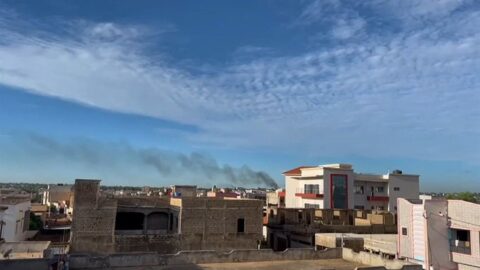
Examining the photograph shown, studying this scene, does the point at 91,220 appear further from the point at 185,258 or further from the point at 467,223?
the point at 467,223

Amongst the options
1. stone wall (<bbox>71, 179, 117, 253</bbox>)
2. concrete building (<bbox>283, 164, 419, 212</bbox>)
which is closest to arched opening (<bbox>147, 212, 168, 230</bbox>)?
stone wall (<bbox>71, 179, 117, 253</bbox>)

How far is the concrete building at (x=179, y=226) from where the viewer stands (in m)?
36.6

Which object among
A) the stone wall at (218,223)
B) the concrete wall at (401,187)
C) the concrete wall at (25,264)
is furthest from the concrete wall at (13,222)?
the concrete wall at (401,187)

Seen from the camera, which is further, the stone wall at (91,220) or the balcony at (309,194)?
the balcony at (309,194)

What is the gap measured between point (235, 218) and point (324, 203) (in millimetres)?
23072

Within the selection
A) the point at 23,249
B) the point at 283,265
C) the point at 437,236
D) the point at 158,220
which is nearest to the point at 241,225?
the point at 158,220

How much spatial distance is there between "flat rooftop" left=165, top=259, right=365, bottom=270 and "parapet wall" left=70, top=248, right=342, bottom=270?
44 cm

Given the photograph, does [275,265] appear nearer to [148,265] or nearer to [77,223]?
→ [148,265]

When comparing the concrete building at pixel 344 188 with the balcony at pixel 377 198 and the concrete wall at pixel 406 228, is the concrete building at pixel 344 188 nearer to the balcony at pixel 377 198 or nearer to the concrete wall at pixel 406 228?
the balcony at pixel 377 198

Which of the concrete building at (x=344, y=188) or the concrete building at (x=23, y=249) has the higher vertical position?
the concrete building at (x=344, y=188)

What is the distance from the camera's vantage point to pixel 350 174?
200 feet

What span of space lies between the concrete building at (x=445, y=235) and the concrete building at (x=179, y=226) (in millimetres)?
15081

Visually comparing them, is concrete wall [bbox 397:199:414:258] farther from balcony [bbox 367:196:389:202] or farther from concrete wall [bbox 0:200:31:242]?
concrete wall [bbox 0:200:31:242]

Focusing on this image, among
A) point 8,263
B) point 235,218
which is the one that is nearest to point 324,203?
point 235,218
